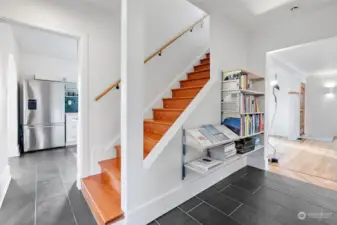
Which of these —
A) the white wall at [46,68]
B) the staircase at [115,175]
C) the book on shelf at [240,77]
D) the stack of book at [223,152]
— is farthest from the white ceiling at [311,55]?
the white wall at [46,68]

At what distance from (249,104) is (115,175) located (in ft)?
6.83

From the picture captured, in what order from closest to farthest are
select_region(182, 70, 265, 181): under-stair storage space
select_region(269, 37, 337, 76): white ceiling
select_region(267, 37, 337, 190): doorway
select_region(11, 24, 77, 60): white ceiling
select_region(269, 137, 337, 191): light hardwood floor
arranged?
select_region(182, 70, 265, 181): under-stair storage space < select_region(269, 137, 337, 191): light hardwood floor < select_region(11, 24, 77, 60): white ceiling < select_region(269, 37, 337, 76): white ceiling < select_region(267, 37, 337, 190): doorway

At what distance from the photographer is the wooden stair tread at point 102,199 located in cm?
141

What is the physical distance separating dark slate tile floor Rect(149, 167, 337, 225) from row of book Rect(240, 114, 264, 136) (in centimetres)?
73

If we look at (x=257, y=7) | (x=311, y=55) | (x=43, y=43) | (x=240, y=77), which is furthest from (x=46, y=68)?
(x=311, y=55)

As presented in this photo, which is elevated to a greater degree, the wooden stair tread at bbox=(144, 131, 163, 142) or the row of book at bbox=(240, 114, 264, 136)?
the row of book at bbox=(240, 114, 264, 136)

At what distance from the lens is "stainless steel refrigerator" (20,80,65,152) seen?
376 centimetres

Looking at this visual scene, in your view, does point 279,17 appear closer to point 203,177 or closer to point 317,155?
point 203,177

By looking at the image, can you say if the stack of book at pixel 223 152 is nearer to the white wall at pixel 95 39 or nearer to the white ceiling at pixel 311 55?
the white wall at pixel 95 39

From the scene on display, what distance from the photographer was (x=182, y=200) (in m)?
1.84

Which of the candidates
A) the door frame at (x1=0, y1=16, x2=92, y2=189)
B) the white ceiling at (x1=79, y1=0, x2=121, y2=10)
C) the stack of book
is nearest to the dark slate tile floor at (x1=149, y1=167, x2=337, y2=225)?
the stack of book

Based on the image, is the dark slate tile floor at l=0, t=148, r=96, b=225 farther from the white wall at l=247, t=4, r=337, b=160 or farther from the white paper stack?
the white wall at l=247, t=4, r=337, b=160

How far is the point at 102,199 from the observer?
5.35 ft

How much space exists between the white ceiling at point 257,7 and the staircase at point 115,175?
0.93 metres
